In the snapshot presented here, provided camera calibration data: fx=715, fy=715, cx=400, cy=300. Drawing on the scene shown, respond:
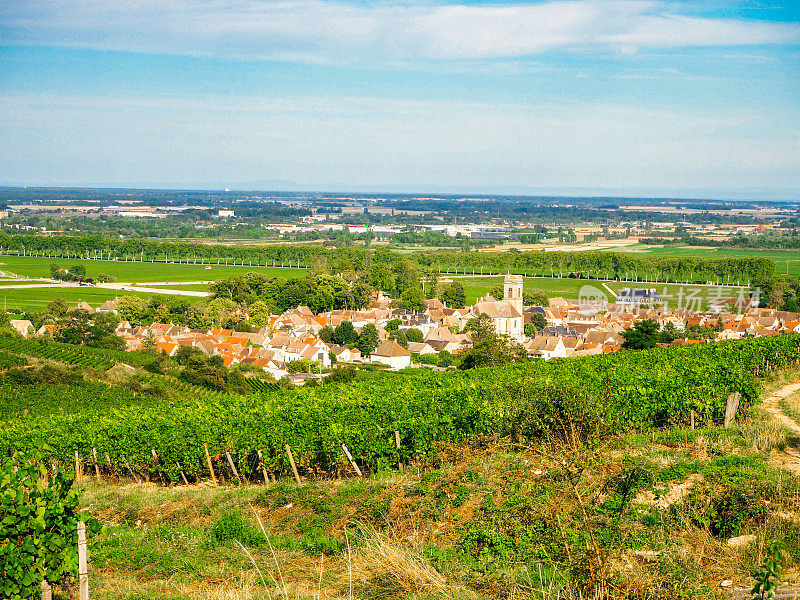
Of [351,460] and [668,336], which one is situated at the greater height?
[351,460]

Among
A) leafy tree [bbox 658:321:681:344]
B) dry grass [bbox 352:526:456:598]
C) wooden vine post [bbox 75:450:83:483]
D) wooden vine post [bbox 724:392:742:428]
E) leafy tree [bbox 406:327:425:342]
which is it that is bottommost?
leafy tree [bbox 406:327:425:342]

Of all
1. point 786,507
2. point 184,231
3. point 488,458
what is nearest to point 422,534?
point 488,458

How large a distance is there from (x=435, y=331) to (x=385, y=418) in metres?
47.0

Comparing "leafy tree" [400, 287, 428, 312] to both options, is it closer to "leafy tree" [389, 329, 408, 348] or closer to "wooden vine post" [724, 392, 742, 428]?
"leafy tree" [389, 329, 408, 348]

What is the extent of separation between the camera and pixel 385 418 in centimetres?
1436

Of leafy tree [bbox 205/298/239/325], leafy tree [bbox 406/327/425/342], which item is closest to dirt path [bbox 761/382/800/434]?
leafy tree [bbox 406/327/425/342]

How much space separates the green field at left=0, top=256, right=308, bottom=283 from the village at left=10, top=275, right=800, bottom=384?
33.7 m

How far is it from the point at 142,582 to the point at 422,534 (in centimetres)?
320

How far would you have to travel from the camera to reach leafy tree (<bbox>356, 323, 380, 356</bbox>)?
5412 centimetres

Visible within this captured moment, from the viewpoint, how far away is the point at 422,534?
8.50 metres

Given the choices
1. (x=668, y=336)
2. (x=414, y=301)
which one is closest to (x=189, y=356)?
(x=668, y=336)

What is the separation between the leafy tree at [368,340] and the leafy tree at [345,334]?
2.31m

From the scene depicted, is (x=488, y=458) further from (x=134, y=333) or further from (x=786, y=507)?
(x=134, y=333)

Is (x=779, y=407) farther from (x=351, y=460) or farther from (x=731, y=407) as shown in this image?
(x=351, y=460)
